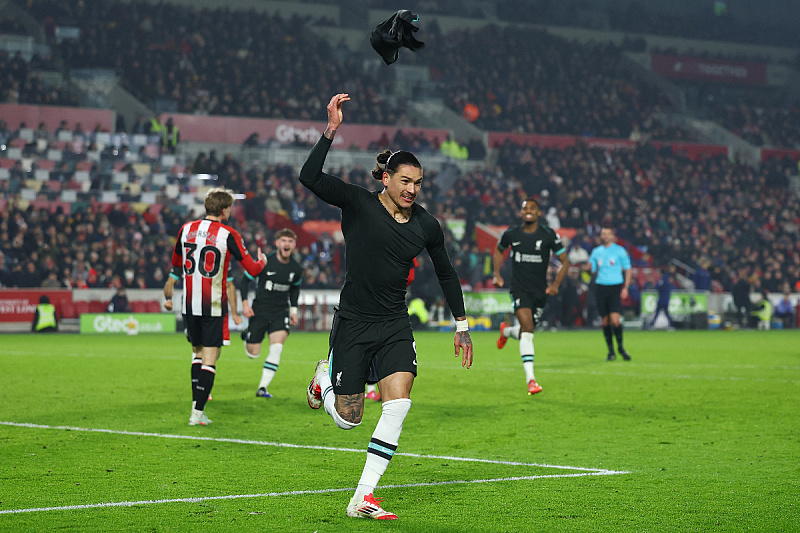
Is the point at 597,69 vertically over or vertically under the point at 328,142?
over

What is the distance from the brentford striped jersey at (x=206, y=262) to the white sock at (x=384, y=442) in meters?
4.13

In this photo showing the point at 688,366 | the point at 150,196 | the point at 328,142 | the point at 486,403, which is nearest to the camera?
the point at 328,142

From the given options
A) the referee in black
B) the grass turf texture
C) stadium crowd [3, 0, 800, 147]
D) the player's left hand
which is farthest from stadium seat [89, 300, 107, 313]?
the player's left hand

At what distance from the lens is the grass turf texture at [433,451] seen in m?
5.73

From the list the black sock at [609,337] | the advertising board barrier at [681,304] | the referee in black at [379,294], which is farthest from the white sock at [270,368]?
the advertising board barrier at [681,304]

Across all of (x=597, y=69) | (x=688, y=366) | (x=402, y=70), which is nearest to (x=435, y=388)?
(x=688, y=366)

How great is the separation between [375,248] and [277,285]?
23.3 ft

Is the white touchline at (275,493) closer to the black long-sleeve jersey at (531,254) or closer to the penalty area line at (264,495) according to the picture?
the penalty area line at (264,495)

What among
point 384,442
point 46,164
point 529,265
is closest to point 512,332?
point 529,265

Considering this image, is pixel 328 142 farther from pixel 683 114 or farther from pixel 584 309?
pixel 683 114

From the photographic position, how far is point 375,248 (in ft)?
20.2

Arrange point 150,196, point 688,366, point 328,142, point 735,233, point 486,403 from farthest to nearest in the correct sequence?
point 735,233 < point 150,196 < point 688,366 < point 486,403 < point 328,142

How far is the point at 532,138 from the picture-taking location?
4375 cm

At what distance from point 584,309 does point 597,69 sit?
74.8 ft
